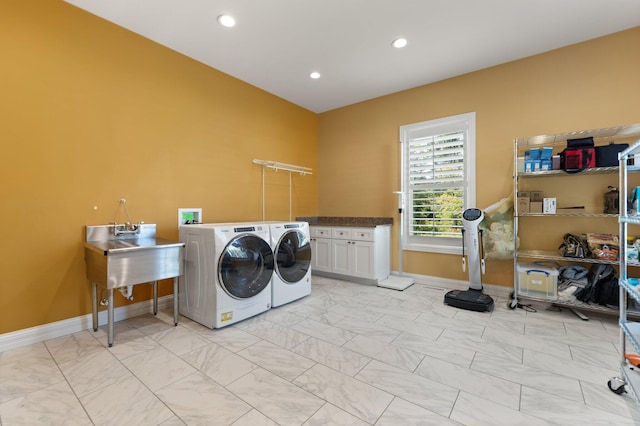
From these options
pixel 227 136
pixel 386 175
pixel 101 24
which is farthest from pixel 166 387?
pixel 386 175

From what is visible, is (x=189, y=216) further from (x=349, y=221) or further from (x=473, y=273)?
(x=473, y=273)

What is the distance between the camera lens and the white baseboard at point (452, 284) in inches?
132

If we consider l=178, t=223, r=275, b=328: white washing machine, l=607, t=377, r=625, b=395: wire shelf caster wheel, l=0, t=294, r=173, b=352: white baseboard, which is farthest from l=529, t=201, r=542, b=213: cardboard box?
l=0, t=294, r=173, b=352: white baseboard

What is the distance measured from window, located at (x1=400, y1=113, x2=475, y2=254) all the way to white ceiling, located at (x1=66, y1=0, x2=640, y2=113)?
2.41 ft

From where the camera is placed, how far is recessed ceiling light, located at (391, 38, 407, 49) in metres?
2.87

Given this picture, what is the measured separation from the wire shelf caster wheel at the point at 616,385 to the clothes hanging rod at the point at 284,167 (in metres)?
3.86

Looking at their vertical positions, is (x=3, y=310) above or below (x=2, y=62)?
below

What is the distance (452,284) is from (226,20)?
3.94 meters

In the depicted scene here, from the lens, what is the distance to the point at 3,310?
2.12m

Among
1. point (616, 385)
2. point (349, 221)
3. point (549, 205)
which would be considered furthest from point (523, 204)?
point (349, 221)

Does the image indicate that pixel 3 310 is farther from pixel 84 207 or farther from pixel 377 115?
pixel 377 115

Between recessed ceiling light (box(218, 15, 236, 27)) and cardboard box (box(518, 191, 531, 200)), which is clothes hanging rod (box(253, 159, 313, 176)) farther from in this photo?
cardboard box (box(518, 191, 531, 200))

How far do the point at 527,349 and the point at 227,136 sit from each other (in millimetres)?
3719

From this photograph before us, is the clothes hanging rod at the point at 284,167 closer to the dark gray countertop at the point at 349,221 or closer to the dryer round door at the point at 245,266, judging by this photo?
the dark gray countertop at the point at 349,221
